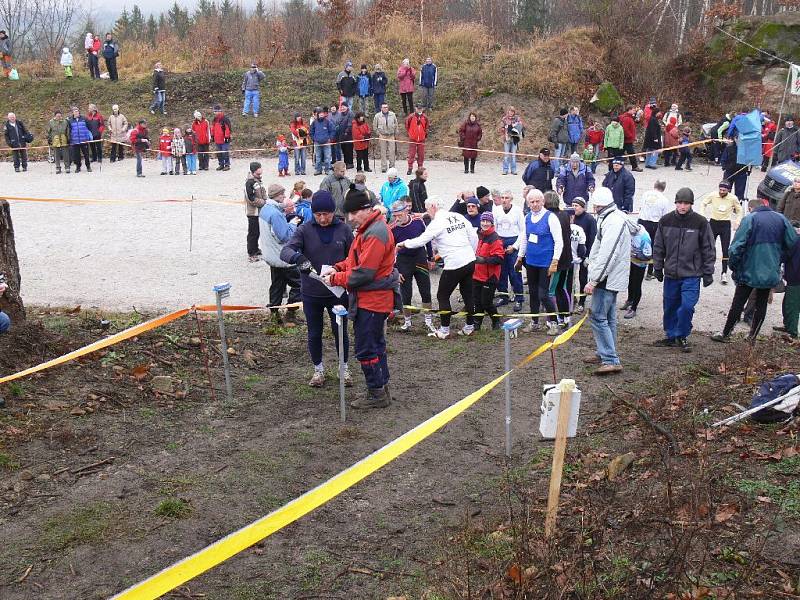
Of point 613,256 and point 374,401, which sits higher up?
point 613,256

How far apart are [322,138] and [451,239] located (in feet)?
51.1

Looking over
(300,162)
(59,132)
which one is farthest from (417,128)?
(59,132)

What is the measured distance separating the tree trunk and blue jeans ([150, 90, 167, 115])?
2455 cm

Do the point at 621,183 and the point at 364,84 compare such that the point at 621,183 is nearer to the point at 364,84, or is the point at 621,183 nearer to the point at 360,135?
the point at 360,135

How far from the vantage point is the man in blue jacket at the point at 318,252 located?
8.79m

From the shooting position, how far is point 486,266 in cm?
1132

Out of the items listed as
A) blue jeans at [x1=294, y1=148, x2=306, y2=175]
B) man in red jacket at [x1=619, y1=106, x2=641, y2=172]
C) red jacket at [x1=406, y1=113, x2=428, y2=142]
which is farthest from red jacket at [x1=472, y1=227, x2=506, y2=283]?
man in red jacket at [x1=619, y1=106, x2=641, y2=172]

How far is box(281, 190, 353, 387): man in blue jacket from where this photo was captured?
8789 millimetres

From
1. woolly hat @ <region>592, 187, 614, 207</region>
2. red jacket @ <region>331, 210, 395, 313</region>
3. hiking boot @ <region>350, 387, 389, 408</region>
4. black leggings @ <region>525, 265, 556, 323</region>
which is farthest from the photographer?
black leggings @ <region>525, 265, 556, 323</region>

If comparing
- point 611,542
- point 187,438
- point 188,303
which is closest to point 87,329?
point 188,303

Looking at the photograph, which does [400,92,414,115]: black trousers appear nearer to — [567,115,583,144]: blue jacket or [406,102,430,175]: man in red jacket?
[406,102,430,175]: man in red jacket

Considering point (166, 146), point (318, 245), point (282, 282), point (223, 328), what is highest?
point (166, 146)

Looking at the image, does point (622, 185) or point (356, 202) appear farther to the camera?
point (622, 185)

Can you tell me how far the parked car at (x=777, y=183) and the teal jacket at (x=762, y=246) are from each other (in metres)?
3.54
